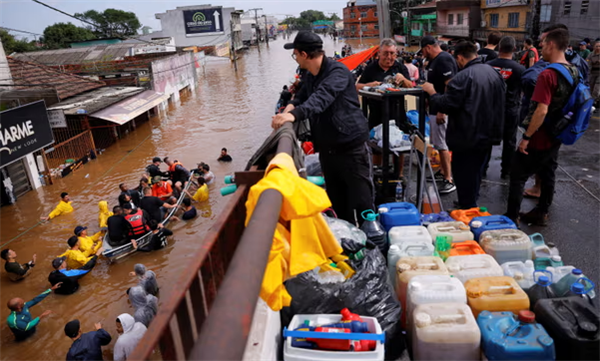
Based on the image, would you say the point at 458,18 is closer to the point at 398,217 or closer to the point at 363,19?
the point at 398,217

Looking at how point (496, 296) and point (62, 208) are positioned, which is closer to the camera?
point (496, 296)

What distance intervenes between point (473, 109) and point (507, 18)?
31973 mm

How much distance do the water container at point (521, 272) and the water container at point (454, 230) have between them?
43 centimetres

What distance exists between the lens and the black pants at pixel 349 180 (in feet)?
11.8

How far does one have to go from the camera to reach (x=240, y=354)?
2.54 feet

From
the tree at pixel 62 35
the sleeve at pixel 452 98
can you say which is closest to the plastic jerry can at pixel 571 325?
the sleeve at pixel 452 98

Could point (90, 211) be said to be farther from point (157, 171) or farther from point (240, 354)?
point (240, 354)

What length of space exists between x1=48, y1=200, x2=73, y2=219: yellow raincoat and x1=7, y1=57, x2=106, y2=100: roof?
19.7 ft

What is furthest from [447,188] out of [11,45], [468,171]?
[11,45]

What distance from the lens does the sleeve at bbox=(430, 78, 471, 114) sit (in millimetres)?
4383

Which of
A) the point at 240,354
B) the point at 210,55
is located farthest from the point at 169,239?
the point at 210,55

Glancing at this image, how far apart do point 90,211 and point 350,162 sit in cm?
1261

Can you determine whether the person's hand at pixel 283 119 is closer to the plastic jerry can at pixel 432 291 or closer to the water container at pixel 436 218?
the plastic jerry can at pixel 432 291

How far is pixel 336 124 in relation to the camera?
11.1 ft
